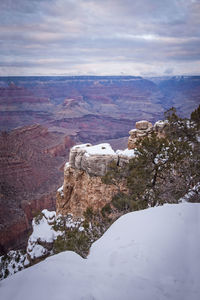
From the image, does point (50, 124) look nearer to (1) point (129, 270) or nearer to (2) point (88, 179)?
(2) point (88, 179)

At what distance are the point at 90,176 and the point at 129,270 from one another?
1084 centimetres

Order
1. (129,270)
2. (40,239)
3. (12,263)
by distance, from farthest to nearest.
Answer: (12,263)
(40,239)
(129,270)

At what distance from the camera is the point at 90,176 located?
45.3ft

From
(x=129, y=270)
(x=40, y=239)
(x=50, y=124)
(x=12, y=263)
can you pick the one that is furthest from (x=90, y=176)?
(x=50, y=124)

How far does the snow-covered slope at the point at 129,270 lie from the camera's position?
262 cm

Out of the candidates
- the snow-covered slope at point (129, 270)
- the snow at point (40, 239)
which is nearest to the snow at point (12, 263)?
the snow at point (40, 239)

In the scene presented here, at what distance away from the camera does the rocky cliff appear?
1320 cm

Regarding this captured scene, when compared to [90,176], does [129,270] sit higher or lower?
higher

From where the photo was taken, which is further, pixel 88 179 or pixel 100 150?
pixel 100 150

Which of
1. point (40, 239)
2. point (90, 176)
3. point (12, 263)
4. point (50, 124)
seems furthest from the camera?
point (50, 124)

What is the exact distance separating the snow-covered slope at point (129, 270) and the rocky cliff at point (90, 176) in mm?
7991

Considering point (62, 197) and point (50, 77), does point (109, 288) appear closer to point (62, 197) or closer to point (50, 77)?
point (62, 197)

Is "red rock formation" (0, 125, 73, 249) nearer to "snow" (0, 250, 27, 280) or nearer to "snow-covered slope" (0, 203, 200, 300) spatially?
"snow" (0, 250, 27, 280)

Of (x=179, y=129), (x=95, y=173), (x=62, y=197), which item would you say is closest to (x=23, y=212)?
(x=62, y=197)
